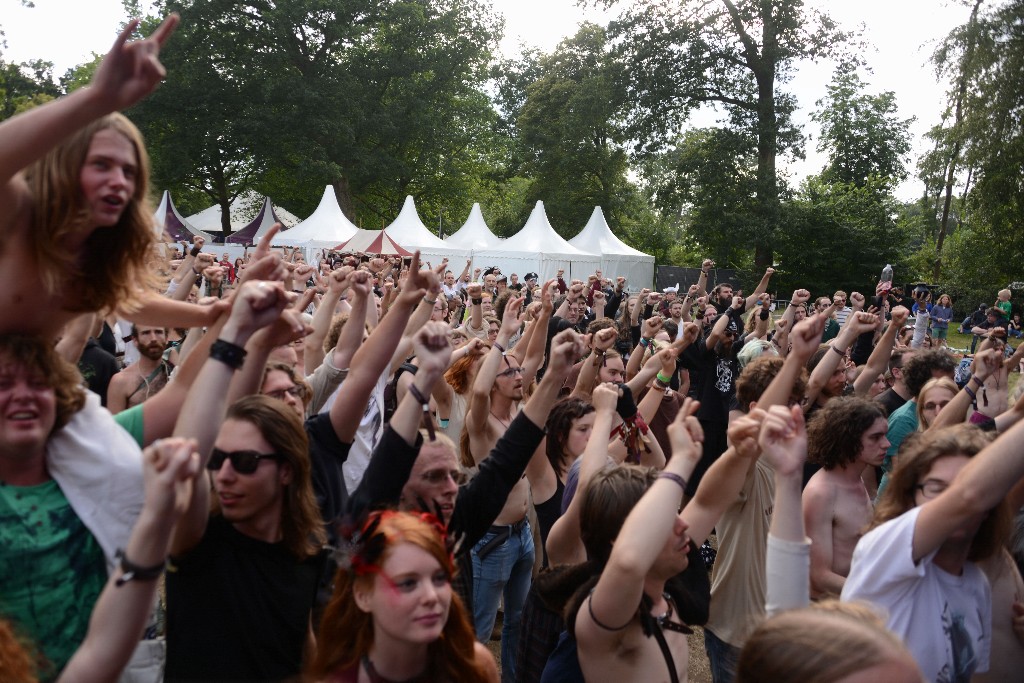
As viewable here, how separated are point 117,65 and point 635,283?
2664 cm

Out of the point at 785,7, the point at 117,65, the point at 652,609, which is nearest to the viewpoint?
the point at 117,65

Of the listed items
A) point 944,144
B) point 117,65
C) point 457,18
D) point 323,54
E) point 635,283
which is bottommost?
point 635,283

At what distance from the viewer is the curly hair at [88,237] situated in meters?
2.09

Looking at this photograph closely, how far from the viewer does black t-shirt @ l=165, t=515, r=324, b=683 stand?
7.18 feet

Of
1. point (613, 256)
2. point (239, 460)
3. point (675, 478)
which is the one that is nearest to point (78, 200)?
point (239, 460)

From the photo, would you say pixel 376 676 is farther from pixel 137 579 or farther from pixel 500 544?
pixel 500 544

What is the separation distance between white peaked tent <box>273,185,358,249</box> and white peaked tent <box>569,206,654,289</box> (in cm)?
788

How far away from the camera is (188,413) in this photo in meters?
1.92

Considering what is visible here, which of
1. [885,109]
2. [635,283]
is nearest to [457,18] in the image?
[635,283]

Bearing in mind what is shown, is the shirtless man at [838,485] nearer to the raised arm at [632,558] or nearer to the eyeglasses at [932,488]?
the eyeglasses at [932,488]

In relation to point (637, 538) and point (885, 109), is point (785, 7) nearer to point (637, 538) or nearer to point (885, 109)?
point (885, 109)


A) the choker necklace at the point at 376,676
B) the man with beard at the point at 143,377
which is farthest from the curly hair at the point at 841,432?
the man with beard at the point at 143,377

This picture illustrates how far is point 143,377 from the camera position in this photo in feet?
16.0

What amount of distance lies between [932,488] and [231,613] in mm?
2223
